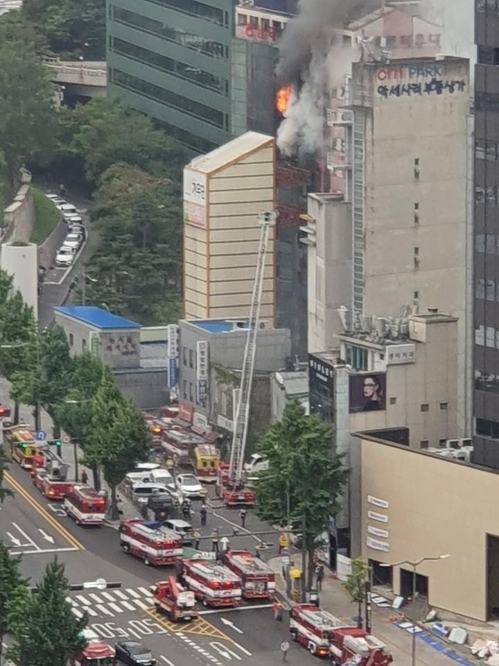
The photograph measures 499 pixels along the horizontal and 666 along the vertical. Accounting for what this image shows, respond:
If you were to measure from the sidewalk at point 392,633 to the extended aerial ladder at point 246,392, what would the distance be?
13.0m

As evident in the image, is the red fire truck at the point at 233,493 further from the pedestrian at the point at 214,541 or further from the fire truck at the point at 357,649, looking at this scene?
the fire truck at the point at 357,649

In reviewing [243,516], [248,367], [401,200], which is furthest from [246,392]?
[401,200]

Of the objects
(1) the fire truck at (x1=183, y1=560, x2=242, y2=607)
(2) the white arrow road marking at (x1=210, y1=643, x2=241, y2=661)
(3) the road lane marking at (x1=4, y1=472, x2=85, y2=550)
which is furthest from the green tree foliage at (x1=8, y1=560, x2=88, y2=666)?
(3) the road lane marking at (x1=4, y1=472, x2=85, y2=550)

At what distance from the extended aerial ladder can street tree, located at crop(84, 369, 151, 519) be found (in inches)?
265

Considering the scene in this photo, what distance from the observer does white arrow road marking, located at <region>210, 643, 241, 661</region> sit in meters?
139

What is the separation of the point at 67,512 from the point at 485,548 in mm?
32159

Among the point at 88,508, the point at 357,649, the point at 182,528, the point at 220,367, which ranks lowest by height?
the point at 182,528

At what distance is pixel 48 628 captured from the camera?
416ft

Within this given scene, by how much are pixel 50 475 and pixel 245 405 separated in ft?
46.4

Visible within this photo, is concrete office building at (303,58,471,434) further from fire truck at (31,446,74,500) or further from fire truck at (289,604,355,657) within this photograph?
fire truck at (289,604,355,657)

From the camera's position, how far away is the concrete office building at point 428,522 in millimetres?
145500

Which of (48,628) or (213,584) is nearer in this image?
(48,628)

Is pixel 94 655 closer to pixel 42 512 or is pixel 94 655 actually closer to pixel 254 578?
pixel 254 578

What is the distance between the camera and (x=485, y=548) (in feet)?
476
